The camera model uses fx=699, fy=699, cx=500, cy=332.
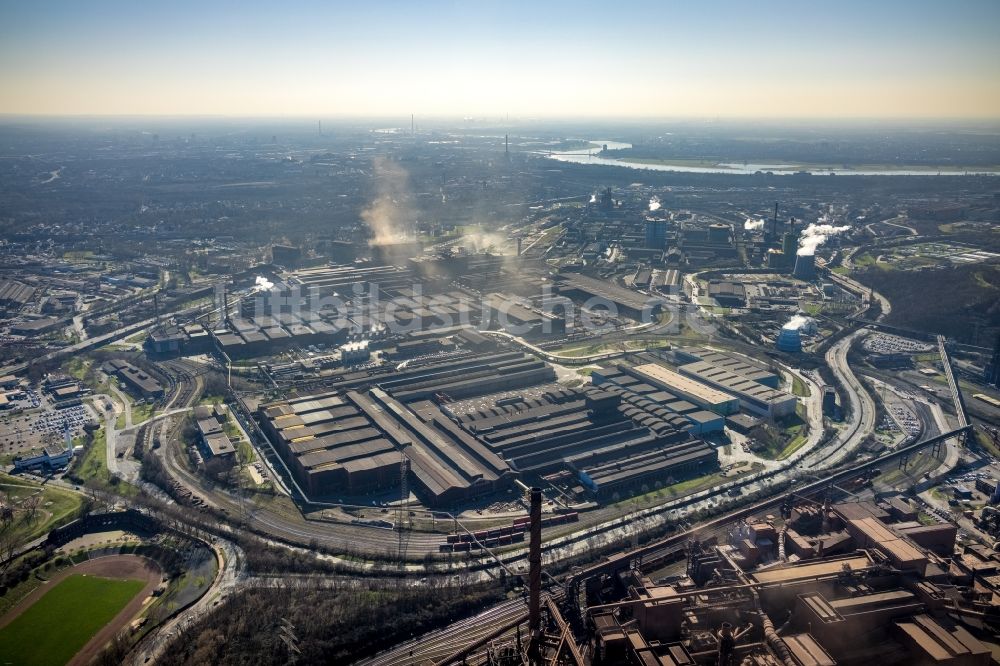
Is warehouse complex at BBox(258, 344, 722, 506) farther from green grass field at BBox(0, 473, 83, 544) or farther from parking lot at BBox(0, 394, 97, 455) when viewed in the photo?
parking lot at BBox(0, 394, 97, 455)

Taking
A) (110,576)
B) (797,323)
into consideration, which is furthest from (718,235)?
(110,576)

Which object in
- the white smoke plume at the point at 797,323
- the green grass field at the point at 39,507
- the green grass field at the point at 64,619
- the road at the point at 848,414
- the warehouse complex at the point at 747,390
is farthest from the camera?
the white smoke plume at the point at 797,323

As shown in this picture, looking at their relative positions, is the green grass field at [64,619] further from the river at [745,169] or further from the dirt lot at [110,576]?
the river at [745,169]

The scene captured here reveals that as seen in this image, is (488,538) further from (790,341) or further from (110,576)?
(790,341)

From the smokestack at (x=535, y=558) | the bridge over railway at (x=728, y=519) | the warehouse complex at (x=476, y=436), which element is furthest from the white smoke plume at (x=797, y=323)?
the smokestack at (x=535, y=558)

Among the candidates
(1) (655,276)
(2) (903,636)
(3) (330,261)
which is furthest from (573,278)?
(2) (903,636)

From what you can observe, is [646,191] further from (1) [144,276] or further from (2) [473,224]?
(1) [144,276]

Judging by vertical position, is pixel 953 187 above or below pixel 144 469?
above

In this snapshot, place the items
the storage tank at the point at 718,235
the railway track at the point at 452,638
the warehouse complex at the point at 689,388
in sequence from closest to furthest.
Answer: the railway track at the point at 452,638
the warehouse complex at the point at 689,388
the storage tank at the point at 718,235
